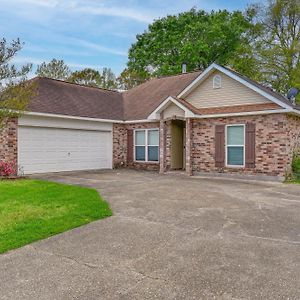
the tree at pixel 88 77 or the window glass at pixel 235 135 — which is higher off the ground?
the tree at pixel 88 77

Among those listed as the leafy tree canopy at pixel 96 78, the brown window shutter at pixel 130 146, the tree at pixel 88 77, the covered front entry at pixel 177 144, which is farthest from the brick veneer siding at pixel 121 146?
the tree at pixel 88 77

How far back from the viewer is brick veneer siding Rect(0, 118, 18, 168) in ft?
45.2

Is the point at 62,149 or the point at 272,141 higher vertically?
the point at 272,141

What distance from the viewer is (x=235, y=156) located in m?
13.9

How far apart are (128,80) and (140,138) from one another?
846 inches

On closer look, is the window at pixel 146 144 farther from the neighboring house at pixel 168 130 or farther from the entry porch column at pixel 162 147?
the entry porch column at pixel 162 147

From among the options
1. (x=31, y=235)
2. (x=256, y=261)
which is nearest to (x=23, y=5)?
(x=31, y=235)

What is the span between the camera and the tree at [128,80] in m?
36.9

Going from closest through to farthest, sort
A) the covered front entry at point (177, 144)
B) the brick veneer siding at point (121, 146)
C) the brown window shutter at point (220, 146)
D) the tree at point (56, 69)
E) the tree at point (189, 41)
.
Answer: the brown window shutter at point (220, 146), the covered front entry at point (177, 144), the brick veneer siding at point (121, 146), the tree at point (189, 41), the tree at point (56, 69)

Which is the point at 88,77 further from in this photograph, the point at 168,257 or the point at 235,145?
the point at 168,257

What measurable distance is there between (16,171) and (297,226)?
11588 mm

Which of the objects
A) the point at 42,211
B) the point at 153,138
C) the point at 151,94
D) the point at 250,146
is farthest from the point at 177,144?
the point at 42,211

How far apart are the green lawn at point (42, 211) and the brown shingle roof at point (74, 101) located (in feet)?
19.1

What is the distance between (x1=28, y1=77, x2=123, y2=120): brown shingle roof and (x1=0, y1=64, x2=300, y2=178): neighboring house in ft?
0.21
